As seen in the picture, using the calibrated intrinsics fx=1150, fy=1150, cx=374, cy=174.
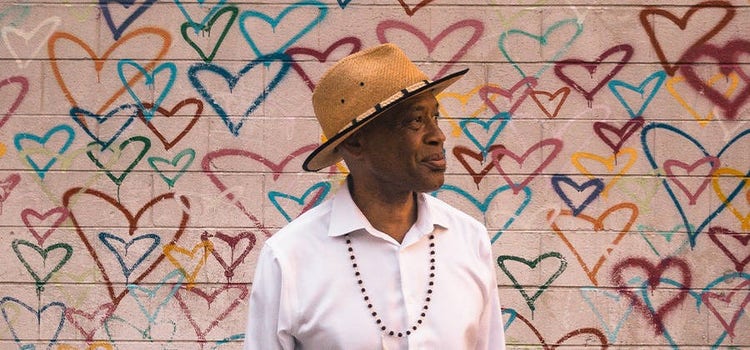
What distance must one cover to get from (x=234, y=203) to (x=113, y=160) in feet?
1.94

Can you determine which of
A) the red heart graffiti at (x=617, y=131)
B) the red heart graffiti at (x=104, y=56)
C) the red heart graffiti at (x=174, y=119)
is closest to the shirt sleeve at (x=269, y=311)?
the red heart graffiti at (x=174, y=119)

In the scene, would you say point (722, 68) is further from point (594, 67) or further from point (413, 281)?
point (413, 281)

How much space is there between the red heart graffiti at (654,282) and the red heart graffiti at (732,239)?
181 millimetres

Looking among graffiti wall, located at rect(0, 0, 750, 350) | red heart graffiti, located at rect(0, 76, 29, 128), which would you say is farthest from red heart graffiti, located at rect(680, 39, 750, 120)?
red heart graffiti, located at rect(0, 76, 29, 128)

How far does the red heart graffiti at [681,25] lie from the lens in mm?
5227

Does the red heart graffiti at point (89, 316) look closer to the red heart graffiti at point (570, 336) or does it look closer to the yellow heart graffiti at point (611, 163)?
the red heart graffiti at point (570, 336)

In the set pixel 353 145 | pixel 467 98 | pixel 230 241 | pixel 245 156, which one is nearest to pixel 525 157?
pixel 467 98

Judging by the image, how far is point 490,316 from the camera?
2773mm

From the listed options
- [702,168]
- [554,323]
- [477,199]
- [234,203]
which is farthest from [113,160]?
[702,168]

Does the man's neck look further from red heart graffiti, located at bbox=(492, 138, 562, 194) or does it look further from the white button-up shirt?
red heart graffiti, located at bbox=(492, 138, 562, 194)

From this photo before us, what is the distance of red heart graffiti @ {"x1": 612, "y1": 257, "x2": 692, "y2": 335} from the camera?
5238mm

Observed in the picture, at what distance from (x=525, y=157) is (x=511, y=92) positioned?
0.99 feet

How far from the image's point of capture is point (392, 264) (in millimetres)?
2695

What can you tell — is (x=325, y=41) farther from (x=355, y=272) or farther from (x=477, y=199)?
(x=355, y=272)
